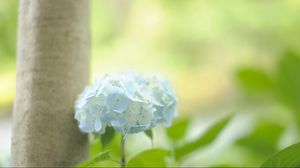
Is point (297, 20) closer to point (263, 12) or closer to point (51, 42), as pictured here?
point (263, 12)

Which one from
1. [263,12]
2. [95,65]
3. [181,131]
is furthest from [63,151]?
[263,12]

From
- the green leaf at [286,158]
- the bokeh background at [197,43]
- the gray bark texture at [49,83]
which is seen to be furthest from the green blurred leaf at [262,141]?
the bokeh background at [197,43]

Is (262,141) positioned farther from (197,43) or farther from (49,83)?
(197,43)

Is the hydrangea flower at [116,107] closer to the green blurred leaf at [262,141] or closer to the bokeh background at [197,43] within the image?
the green blurred leaf at [262,141]

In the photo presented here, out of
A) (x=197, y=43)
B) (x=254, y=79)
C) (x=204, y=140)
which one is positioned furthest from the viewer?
(x=197, y=43)

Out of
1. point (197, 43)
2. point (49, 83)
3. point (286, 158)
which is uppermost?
point (197, 43)

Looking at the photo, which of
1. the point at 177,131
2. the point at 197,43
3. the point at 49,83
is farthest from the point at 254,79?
the point at 197,43

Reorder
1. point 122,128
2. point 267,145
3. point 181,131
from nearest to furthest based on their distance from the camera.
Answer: point 122,128
point 181,131
point 267,145
